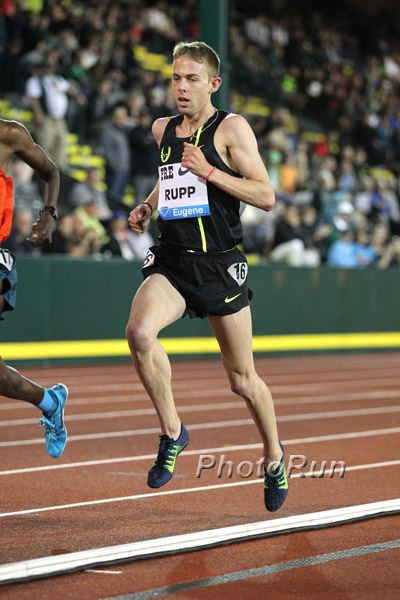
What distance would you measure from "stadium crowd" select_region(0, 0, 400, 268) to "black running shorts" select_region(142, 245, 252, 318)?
32.5ft

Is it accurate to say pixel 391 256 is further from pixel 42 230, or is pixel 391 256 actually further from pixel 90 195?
pixel 42 230

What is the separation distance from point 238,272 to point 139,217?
0.59m

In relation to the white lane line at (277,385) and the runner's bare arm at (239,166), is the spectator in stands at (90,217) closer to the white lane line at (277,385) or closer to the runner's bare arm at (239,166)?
the white lane line at (277,385)

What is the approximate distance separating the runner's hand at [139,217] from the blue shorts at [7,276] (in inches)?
25.4

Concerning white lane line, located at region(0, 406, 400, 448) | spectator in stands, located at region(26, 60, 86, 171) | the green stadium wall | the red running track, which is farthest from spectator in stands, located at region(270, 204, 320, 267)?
white lane line, located at region(0, 406, 400, 448)

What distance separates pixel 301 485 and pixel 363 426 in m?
3.54

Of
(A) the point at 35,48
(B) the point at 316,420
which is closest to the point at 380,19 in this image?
(A) the point at 35,48

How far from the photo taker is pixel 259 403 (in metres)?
6.47

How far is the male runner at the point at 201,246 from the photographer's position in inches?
246

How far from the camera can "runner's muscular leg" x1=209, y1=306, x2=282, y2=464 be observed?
6.32 meters

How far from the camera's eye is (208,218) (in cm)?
636
